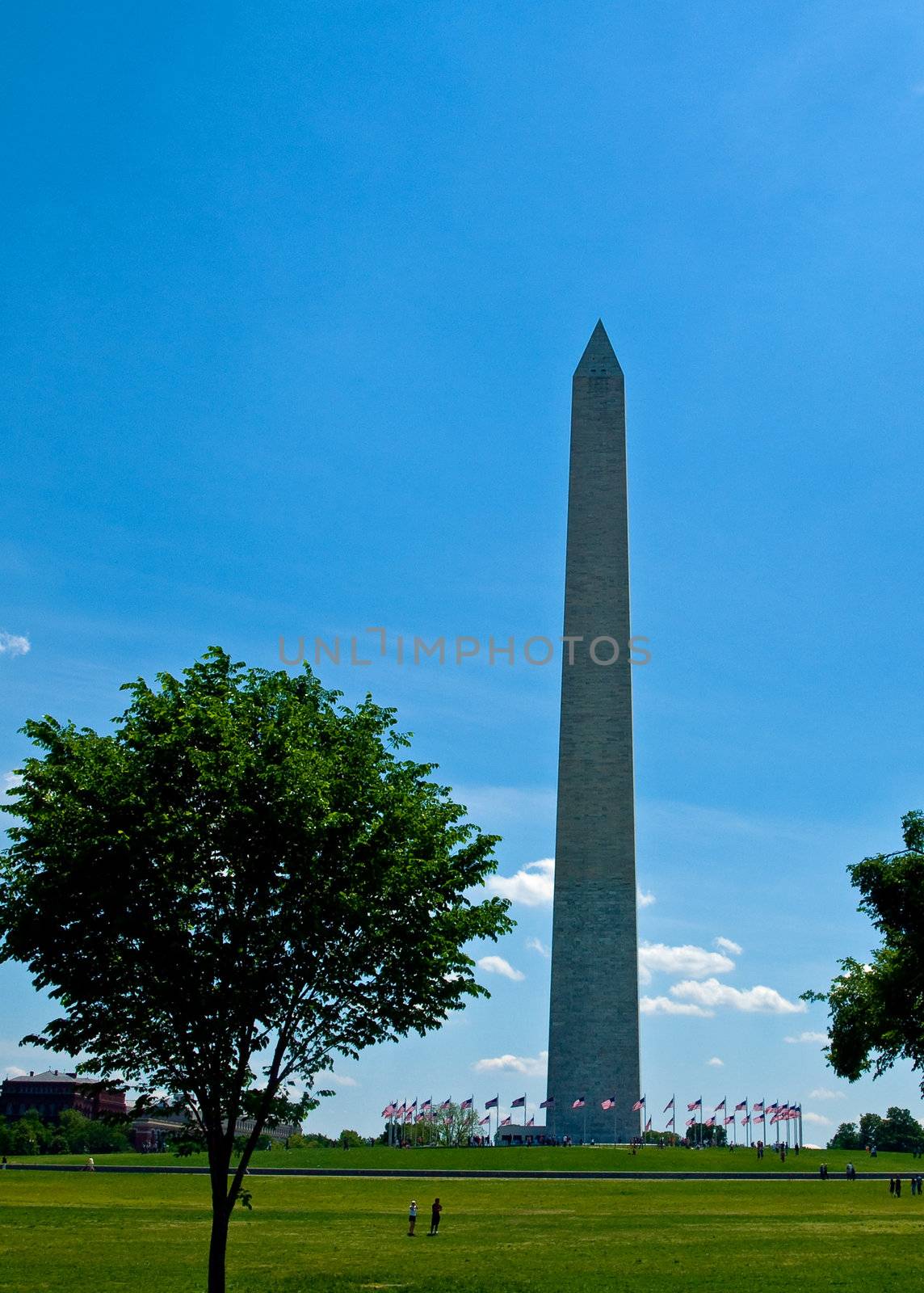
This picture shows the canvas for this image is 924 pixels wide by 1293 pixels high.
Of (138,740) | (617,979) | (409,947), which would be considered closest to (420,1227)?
(409,947)

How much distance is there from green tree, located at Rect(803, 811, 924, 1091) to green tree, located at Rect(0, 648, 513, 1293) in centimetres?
680

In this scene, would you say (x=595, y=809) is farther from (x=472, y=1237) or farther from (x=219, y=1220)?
(x=219, y=1220)

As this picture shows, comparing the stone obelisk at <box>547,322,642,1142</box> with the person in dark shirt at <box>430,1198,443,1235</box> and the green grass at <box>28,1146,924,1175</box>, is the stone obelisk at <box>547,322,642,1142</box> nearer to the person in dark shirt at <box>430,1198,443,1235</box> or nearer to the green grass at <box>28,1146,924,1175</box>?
the green grass at <box>28,1146,924,1175</box>

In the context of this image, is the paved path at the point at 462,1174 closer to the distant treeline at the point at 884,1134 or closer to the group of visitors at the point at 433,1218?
the group of visitors at the point at 433,1218

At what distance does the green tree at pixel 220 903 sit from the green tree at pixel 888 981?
6803mm

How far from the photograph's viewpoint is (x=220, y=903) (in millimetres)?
18578

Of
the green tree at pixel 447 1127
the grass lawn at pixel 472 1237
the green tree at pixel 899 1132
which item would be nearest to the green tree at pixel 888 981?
the grass lawn at pixel 472 1237

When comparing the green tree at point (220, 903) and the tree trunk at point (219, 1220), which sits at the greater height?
the green tree at point (220, 903)

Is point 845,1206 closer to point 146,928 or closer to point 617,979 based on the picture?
point 617,979

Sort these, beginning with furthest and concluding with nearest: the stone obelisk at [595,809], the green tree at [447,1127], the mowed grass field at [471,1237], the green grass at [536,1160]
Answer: the green tree at [447,1127], the stone obelisk at [595,809], the green grass at [536,1160], the mowed grass field at [471,1237]

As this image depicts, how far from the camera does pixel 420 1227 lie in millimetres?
33281

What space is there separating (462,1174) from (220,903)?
37.8m

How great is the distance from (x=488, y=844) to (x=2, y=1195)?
31.4 m

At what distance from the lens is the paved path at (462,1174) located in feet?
165
